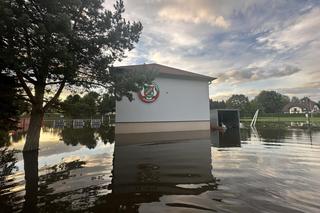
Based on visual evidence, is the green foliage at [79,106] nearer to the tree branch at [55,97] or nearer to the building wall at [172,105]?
the tree branch at [55,97]

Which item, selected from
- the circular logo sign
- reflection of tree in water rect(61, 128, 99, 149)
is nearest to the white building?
the circular logo sign

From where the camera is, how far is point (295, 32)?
47.7ft

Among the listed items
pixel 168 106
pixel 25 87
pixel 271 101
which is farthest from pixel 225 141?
pixel 271 101

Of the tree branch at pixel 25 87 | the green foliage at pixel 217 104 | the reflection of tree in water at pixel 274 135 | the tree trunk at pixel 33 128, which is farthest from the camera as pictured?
the green foliage at pixel 217 104

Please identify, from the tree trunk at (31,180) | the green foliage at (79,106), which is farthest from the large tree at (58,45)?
the tree trunk at (31,180)

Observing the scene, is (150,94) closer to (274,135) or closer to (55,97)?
(55,97)

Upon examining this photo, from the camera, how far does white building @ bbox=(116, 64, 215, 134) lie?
18.5 metres

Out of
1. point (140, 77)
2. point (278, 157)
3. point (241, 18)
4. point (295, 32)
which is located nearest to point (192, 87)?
point (241, 18)

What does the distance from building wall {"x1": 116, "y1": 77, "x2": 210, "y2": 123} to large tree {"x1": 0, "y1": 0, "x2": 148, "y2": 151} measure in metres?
7.33

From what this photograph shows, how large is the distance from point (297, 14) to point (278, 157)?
929cm

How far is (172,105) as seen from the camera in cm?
2020

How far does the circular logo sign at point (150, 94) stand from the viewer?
62.0 ft

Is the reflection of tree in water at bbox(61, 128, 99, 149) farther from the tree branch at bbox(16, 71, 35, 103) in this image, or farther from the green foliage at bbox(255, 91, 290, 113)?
the green foliage at bbox(255, 91, 290, 113)

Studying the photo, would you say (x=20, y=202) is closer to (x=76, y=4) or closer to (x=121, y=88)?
(x=121, y=88)
